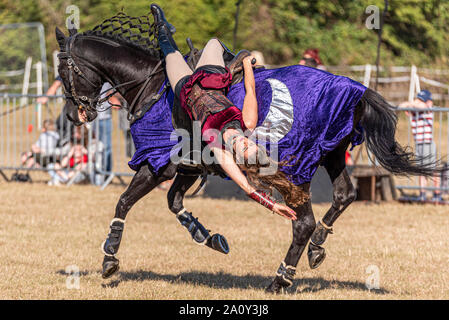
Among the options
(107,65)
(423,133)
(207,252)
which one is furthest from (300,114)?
(423,133)

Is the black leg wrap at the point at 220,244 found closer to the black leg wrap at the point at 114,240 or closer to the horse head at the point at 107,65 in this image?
the black leg wrap at the point at 114,240

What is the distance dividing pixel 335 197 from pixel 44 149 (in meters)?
7.98

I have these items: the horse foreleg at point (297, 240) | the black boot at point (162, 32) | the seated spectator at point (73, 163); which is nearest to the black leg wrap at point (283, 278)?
the horse foreleg at point (297, 240)

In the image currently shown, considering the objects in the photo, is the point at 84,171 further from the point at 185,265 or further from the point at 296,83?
the point at 296,83

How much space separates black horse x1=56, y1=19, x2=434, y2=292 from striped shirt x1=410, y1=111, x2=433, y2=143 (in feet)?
17.5

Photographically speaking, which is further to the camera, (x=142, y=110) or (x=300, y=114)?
(x=142, y=110)

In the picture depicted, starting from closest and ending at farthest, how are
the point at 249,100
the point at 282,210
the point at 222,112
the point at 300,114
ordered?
the point at 282,210 → the point at 222,112 → the point at 249,100 → the point at 300,114

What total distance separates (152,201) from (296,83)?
6018 mm

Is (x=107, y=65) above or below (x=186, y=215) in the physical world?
above

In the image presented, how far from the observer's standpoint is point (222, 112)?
5.26m

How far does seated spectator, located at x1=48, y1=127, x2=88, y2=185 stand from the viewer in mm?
12953

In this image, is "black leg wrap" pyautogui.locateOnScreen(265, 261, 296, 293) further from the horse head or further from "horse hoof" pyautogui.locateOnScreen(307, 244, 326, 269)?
the horse head

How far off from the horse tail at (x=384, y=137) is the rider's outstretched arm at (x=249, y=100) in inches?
39.1

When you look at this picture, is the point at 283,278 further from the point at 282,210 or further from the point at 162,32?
the point at 162,32
